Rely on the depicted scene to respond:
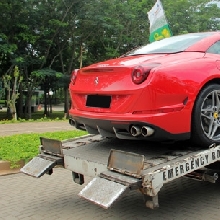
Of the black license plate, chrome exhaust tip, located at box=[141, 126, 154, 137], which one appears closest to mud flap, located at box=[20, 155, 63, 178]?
the black license plate

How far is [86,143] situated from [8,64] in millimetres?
17988

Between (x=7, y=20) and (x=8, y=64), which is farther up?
(x=7, y=20)

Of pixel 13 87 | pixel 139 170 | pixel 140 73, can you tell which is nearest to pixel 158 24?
pixel 140 73

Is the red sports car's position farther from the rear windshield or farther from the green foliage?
the green foliage

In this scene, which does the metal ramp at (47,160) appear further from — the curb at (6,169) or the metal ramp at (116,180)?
the curb at (6,169)

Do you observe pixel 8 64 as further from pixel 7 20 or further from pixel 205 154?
pixel 205 154

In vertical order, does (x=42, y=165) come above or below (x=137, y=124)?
below

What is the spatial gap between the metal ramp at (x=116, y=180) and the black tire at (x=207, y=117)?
947mm

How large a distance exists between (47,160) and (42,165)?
0.09 meters

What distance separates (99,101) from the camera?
4148mm

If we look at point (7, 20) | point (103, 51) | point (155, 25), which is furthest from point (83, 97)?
point (103, 51)

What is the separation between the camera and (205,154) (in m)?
3.82

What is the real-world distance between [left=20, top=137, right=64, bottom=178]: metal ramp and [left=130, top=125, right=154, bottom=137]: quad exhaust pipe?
1037 millimetres

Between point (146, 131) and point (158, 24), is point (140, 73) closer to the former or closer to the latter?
point (146, 131)
